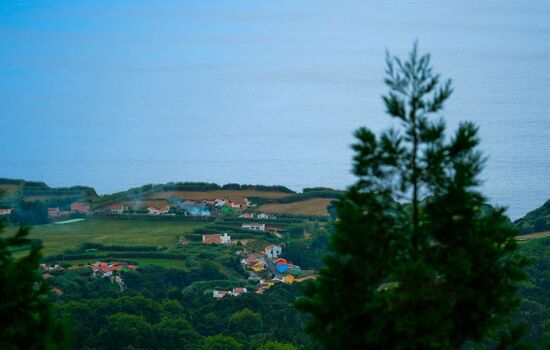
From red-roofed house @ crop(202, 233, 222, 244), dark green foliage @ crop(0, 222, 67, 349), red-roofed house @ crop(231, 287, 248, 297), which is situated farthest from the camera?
red-roofed house @ crop(202, 233, 222, 244)

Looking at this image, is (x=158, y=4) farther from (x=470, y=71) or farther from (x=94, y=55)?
(x=470, y=71)

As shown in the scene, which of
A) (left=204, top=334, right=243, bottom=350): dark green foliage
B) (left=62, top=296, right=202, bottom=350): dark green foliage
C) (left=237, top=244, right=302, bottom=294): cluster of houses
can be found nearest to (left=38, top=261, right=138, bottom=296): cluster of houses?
(left=237, top=244, right=302, bottom=294): cluster of houses

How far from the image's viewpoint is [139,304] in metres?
22.0

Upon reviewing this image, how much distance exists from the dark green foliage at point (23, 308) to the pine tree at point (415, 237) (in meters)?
2.06

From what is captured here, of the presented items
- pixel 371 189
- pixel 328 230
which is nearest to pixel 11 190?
pixel 328 230

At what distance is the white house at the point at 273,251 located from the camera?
101 feet

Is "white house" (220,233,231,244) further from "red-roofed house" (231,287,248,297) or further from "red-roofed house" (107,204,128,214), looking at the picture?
"red-roofed house" (231,287,248,297)

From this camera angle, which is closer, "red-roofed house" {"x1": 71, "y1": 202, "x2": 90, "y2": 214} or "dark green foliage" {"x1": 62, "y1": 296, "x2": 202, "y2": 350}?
"dark green foliage" {"x1": 62, "y1": 296, "x2": 202, "y2": 350}

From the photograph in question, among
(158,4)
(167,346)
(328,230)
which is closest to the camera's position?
(167,346)

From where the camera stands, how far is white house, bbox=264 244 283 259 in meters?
30.8

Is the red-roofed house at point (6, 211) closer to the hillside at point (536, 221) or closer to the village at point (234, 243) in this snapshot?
the village at point (234, 243)

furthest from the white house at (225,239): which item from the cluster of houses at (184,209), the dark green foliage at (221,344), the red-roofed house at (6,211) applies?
the dark green foliage at (221,344)

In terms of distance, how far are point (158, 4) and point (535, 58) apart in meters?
58.8

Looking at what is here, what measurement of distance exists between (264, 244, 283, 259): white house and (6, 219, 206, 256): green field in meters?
2.86
